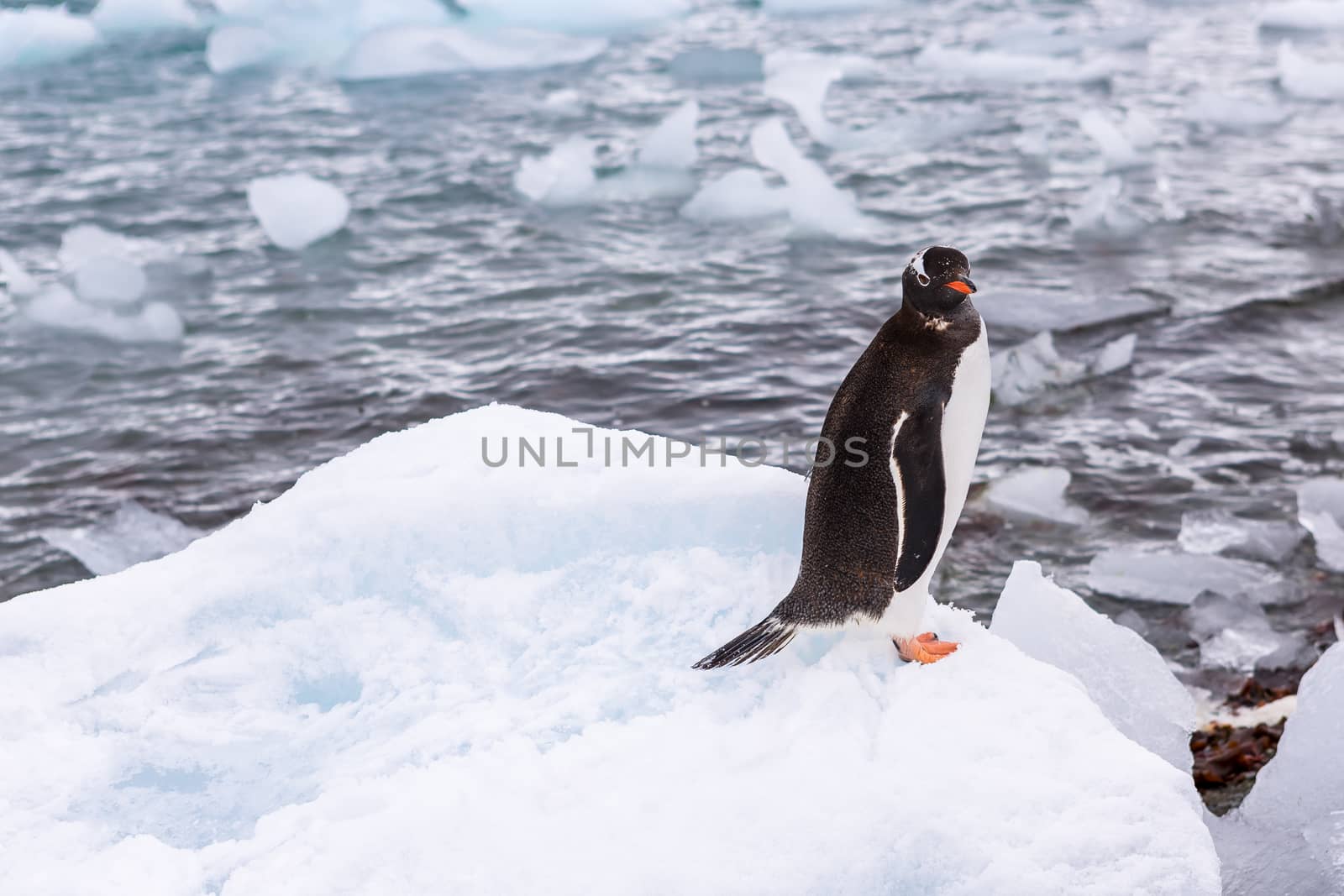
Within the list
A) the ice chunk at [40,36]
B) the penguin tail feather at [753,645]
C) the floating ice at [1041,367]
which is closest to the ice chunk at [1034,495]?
the floating ice at [1041,367]

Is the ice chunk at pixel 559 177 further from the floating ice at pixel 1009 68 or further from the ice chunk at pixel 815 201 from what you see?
the floating ice at pixel 1009 68

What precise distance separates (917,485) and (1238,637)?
7.34 ft

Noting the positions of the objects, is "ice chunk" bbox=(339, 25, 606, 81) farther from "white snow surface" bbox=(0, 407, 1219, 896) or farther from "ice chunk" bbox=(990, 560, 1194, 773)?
"ice chunk" bbox=(990, 560, 1194, 773)

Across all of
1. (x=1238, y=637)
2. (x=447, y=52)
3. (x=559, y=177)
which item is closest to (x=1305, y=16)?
(x=559, y=177)

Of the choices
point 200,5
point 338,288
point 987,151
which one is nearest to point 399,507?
point 338,288

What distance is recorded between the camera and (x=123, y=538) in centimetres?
544

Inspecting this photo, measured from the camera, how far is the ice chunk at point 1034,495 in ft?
17.4

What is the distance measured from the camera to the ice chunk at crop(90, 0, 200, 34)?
1491cm

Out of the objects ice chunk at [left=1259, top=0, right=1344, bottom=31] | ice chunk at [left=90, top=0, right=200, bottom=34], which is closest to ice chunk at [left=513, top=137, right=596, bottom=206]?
ice chunk at [left=90, top=0, right=200, bottom=34]

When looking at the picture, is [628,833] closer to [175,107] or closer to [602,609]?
[602,609]

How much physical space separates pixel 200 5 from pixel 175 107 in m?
4.74

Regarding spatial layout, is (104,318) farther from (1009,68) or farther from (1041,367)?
(1009,68)

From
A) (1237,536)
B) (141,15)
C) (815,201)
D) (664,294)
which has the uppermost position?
(141,15)

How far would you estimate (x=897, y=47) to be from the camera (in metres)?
13.8
